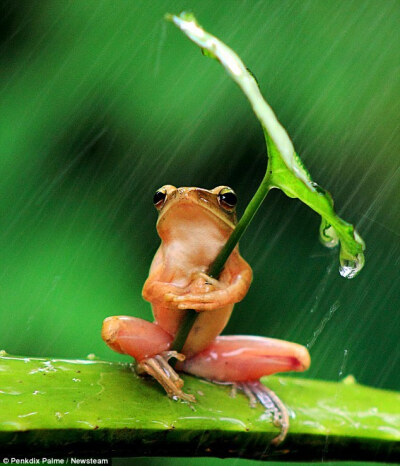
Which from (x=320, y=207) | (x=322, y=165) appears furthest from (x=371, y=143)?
(x=320, y=207)

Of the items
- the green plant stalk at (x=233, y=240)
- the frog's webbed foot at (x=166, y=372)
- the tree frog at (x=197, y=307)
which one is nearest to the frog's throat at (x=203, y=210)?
the tree frog at (x=197, y=307)

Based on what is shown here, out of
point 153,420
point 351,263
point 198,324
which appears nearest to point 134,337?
point 198,324

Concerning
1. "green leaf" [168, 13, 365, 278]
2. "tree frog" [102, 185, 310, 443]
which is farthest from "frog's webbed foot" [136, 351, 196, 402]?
"green leaf" [168, 13, 365, 278]

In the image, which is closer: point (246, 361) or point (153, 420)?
point (153, 420)

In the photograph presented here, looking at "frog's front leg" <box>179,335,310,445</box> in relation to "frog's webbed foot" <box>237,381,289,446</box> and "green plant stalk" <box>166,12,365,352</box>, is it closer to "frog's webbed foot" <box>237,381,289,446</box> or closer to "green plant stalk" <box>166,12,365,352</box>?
"frog's webbed foot" <box>237,381,289,446</box>

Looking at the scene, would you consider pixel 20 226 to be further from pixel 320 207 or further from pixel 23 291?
pixel 320 207

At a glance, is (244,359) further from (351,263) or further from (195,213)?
(351,263)

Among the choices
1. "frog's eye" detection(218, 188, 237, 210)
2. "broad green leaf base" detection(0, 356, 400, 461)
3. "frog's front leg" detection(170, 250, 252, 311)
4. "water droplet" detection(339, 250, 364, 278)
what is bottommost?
"broad green leaf base" detection(0, 356, 400, 461)
